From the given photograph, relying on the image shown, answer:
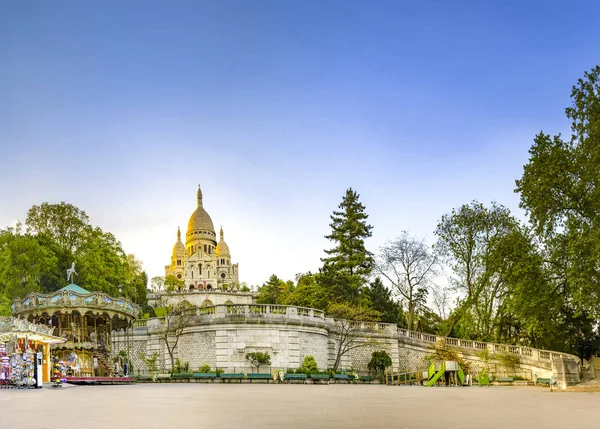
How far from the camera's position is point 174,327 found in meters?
44.6

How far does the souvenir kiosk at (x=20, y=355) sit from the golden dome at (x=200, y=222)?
139593mm

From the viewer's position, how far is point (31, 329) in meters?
32.1

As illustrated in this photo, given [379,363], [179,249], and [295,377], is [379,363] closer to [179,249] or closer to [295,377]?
[295,377]

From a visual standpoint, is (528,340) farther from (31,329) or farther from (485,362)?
(31,329)

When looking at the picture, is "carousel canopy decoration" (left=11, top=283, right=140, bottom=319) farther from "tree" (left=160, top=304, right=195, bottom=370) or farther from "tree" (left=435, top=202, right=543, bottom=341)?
"tree" (left=435, top=202, right=543, bottom=341)

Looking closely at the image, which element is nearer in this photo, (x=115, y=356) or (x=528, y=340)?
(x=115, y=356)

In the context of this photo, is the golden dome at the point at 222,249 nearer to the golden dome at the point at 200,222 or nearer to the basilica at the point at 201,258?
the basilica at the point at 201,258

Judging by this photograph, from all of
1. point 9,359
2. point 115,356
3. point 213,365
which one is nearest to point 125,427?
point 9,359

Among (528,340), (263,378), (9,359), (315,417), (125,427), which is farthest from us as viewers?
(528,340)

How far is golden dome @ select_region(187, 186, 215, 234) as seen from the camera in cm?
17275

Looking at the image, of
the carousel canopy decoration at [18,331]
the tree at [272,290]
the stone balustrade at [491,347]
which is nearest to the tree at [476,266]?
the stone balustrade at [491,347]

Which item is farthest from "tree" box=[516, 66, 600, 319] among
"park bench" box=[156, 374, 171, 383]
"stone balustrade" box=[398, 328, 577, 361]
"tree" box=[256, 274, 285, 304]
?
"tree" box=[256, 274, 285, 304]

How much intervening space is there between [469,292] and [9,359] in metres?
35.6

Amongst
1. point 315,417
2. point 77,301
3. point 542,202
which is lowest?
point 315,417
